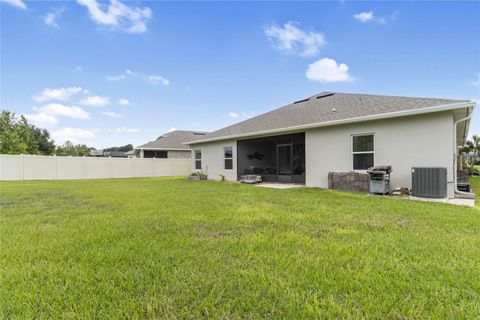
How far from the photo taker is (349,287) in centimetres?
228

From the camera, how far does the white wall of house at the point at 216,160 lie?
14.9 m

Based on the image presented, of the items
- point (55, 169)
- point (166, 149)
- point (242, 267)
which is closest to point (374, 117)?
point (242, 267)

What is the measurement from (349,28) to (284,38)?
3208 mm

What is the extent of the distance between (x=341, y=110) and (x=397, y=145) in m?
3.28

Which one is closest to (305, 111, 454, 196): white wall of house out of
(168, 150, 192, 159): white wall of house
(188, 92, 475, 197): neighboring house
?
(188, 92, 475, 197): neighboring house

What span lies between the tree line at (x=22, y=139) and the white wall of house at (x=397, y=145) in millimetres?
30319

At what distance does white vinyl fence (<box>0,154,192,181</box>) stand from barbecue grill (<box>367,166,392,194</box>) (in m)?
17.2

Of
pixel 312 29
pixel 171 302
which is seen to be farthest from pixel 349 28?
pixel 171 302

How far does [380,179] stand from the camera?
26.2 feet

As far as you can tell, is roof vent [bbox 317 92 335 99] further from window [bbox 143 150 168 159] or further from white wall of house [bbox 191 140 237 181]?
window [bbox 143 150 168 159]

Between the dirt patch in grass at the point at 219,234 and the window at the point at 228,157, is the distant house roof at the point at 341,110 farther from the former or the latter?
the dirt patch in grass at the point at 219,234

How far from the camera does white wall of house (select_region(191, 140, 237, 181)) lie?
14923mm

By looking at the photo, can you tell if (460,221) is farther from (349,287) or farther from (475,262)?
(349,287)

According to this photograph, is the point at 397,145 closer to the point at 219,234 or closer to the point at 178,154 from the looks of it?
the point at 219,234
